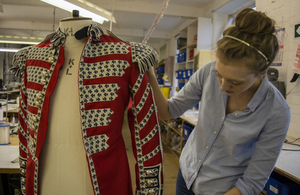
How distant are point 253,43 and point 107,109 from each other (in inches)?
25.1

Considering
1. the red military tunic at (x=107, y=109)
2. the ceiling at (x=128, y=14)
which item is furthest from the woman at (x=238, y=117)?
the ceiling at (x=128, y=14)

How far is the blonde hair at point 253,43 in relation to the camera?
0.82m

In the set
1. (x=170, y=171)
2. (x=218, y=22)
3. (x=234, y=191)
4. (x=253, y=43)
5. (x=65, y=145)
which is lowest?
(x=170, y=171)

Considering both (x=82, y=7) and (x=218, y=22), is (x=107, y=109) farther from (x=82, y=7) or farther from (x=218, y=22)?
(x=218, y=22)

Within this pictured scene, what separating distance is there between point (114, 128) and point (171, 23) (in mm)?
6469

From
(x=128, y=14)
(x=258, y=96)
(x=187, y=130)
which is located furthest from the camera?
(x=128, y=14)

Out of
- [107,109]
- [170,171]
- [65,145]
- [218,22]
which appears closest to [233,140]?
[107,109]

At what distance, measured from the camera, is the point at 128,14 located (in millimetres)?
6094

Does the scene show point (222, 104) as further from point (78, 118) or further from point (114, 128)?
point (78, 118)

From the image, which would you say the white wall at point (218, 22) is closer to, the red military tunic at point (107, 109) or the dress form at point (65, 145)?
the red military tunic at point (107, 109)

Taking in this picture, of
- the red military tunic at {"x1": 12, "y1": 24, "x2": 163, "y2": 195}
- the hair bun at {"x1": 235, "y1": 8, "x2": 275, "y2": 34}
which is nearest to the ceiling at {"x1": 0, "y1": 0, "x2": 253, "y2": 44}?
the red military tunic at {"x1": 12, "y1": 24, "x2": 163, "y2": 195}

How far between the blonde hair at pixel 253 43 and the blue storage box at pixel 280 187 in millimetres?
1125

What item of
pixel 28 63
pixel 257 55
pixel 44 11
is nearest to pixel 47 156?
pixel 28 63

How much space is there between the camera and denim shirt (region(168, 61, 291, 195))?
3.07 ft
